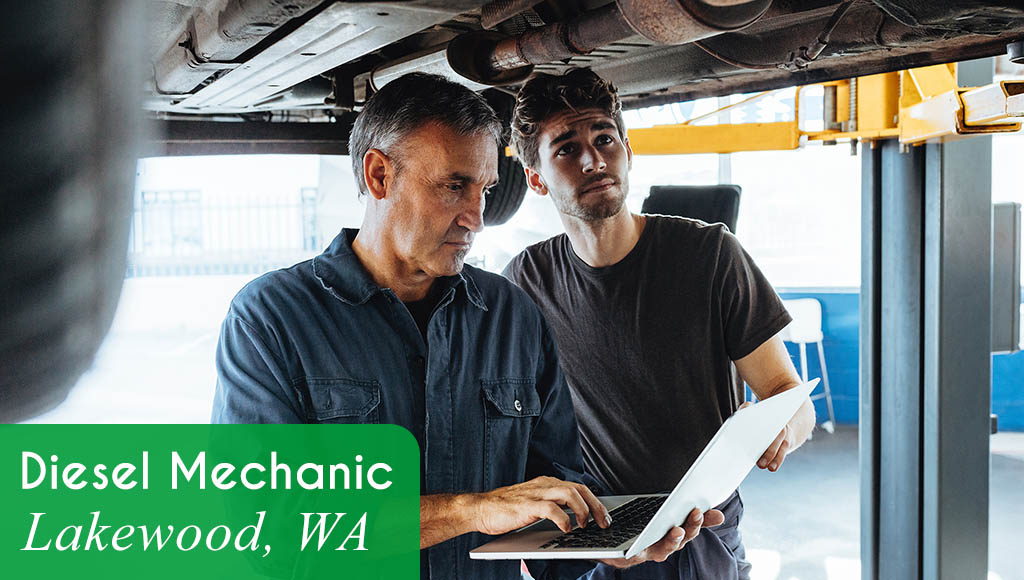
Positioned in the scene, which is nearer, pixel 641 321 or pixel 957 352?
pixel 641 321

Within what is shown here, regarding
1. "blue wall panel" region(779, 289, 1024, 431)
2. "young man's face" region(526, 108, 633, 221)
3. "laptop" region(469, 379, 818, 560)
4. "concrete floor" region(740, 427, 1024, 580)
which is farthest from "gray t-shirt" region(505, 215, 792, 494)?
"blue wall panel" region(779, 289, 1024, 431)

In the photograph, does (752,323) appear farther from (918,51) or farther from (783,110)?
(783,110)

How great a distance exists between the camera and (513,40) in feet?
3.96

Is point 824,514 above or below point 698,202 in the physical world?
below

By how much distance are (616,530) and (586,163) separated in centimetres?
69

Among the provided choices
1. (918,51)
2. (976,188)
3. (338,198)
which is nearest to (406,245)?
(918,51)

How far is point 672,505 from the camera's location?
3.02ft

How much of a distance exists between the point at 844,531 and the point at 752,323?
2.60 meters

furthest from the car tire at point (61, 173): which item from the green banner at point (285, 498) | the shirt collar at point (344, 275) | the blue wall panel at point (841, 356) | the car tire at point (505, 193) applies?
the blue wall panel at point (841, 356)

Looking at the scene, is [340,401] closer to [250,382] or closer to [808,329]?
[250,382]

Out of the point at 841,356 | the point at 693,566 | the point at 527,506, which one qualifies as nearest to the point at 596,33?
the point at 527,506

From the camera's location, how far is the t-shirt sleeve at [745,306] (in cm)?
142

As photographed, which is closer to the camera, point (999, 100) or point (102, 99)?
point (102, 99)

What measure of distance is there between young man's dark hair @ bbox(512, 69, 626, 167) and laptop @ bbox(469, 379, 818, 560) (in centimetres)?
64
